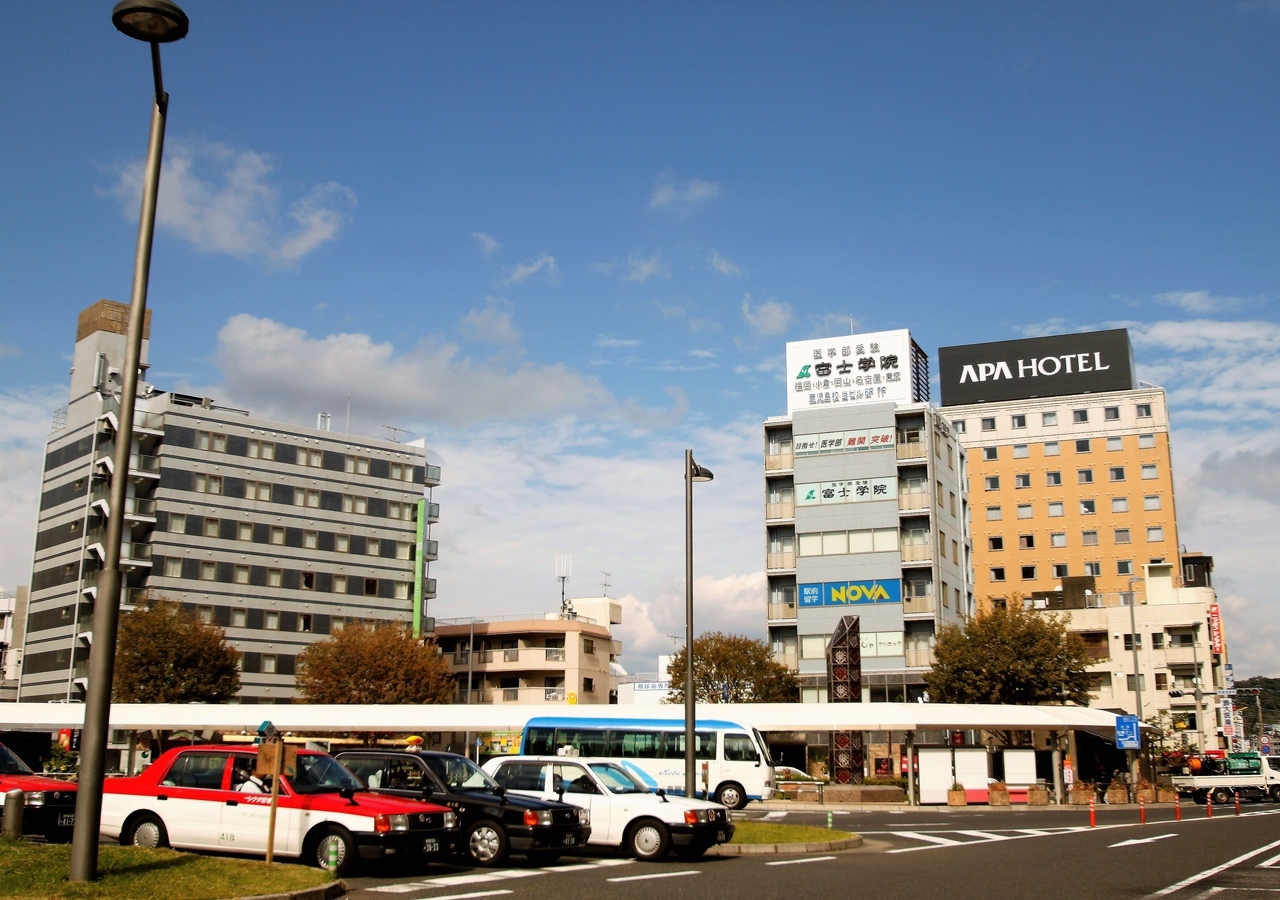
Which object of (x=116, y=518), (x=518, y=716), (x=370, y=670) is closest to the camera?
(x=116, y=518)

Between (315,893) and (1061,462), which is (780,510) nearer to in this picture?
(1061,462)

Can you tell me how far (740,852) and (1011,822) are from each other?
1291 cm

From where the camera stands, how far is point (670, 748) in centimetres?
3725

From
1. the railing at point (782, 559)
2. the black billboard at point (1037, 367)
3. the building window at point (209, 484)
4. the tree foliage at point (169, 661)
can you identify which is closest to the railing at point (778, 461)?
the railing at point (782, 559)

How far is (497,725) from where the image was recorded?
47.5 metres

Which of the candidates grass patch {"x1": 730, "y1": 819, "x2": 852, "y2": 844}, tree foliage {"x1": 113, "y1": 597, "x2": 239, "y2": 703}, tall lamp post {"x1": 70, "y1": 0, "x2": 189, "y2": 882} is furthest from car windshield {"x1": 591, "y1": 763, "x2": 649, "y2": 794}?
tree foliage {"x1": 113, "y1": 597, "x2": 239, "y2": 703}

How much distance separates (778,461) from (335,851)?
5801cm

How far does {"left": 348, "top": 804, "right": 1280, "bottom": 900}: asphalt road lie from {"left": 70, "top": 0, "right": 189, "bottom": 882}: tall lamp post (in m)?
3.37

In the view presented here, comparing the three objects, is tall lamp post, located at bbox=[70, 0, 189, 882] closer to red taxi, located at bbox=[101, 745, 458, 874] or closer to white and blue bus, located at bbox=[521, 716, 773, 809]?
red taxi, located at bbox=[101, 745, 458, 874]

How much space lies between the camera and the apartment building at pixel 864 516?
67.1 meters

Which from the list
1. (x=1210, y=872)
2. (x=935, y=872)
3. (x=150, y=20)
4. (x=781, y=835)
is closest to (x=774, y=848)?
(x=781, y=835)

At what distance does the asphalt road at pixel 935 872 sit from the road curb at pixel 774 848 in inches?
21.0

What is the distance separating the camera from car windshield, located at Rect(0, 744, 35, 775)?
19.6 metres

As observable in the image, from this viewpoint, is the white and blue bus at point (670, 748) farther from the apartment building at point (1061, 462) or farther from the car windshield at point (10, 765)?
the apartment building at point (1061, 462)
